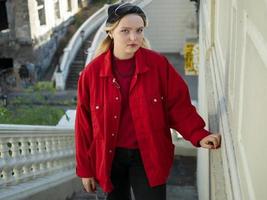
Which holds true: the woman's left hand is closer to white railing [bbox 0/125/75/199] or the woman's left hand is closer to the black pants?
the black pants

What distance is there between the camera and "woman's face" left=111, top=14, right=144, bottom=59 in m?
2.59

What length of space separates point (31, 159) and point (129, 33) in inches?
117

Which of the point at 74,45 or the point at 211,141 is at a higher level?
the point at 211,141

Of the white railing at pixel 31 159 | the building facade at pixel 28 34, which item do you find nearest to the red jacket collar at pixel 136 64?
the white railing at pixel 31 159

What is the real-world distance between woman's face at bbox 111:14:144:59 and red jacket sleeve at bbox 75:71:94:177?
316 mm

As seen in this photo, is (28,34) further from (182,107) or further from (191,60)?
(182,107)

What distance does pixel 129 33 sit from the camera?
8.55 ft

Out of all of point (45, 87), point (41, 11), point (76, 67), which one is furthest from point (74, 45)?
point (45, 87)

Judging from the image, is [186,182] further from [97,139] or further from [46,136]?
[97,139]

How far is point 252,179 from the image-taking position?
155 cm

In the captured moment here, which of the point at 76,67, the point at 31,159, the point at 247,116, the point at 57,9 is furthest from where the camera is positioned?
the point at 57,9

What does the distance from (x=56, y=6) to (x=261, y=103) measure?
25.2m

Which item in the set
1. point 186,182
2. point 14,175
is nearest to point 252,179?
point 14,175

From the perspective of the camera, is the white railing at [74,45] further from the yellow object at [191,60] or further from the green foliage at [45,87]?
the yellow object at [191,60]
